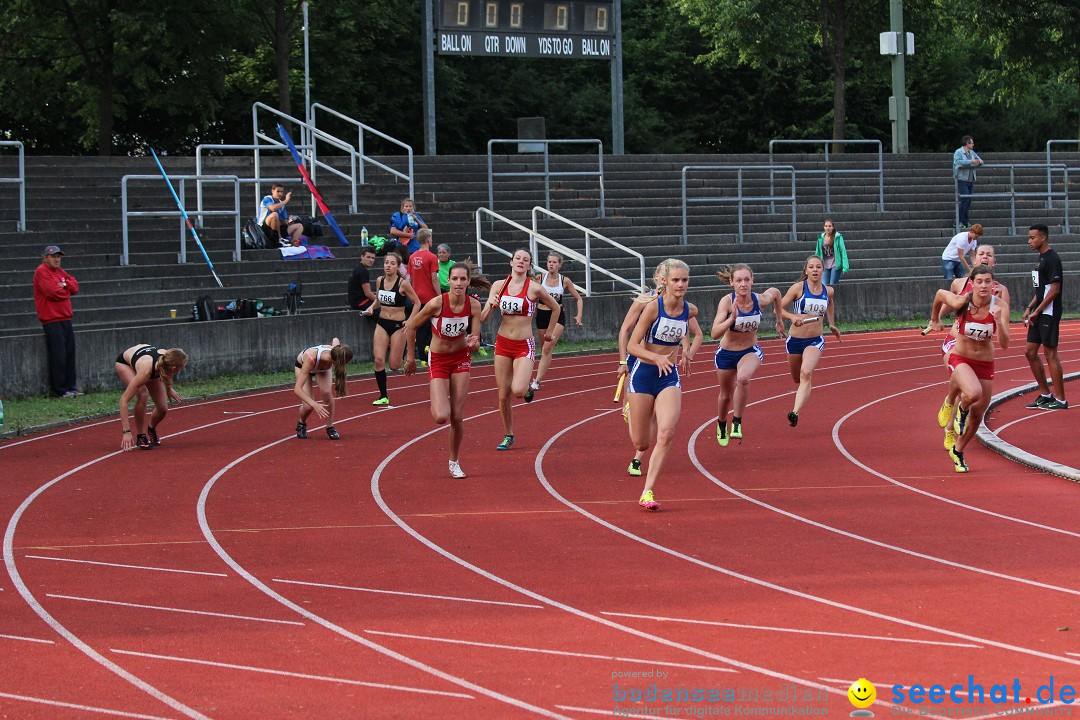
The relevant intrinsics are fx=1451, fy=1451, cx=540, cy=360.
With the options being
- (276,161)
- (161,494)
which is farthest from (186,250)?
(161,494)

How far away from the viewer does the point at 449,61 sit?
4569 cm

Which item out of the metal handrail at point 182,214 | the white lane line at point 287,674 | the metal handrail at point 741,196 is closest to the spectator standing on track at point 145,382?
the white lane line at point 287,674

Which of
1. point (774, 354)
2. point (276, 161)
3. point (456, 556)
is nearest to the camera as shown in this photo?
point (456, 556)

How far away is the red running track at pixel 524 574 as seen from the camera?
268 inches

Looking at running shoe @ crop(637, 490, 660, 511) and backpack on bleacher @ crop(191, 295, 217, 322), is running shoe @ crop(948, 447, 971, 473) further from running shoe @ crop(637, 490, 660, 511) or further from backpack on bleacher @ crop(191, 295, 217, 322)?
backpack on bleacher @ crop(191, 295, 217, 322)

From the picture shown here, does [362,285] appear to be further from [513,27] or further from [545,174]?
[513,27]

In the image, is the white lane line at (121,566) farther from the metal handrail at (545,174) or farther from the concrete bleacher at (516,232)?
the metal handrail at (545,174)

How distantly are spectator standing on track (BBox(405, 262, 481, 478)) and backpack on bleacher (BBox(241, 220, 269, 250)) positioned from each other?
12.0m

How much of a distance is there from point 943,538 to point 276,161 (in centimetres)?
2222

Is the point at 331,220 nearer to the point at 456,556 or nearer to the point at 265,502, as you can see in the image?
the point at 265,502

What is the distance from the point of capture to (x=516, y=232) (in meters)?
28.7

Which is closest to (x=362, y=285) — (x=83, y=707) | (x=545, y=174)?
(x=545, y=174)

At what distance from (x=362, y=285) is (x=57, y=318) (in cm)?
399

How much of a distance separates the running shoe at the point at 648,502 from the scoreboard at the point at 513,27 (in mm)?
20920
